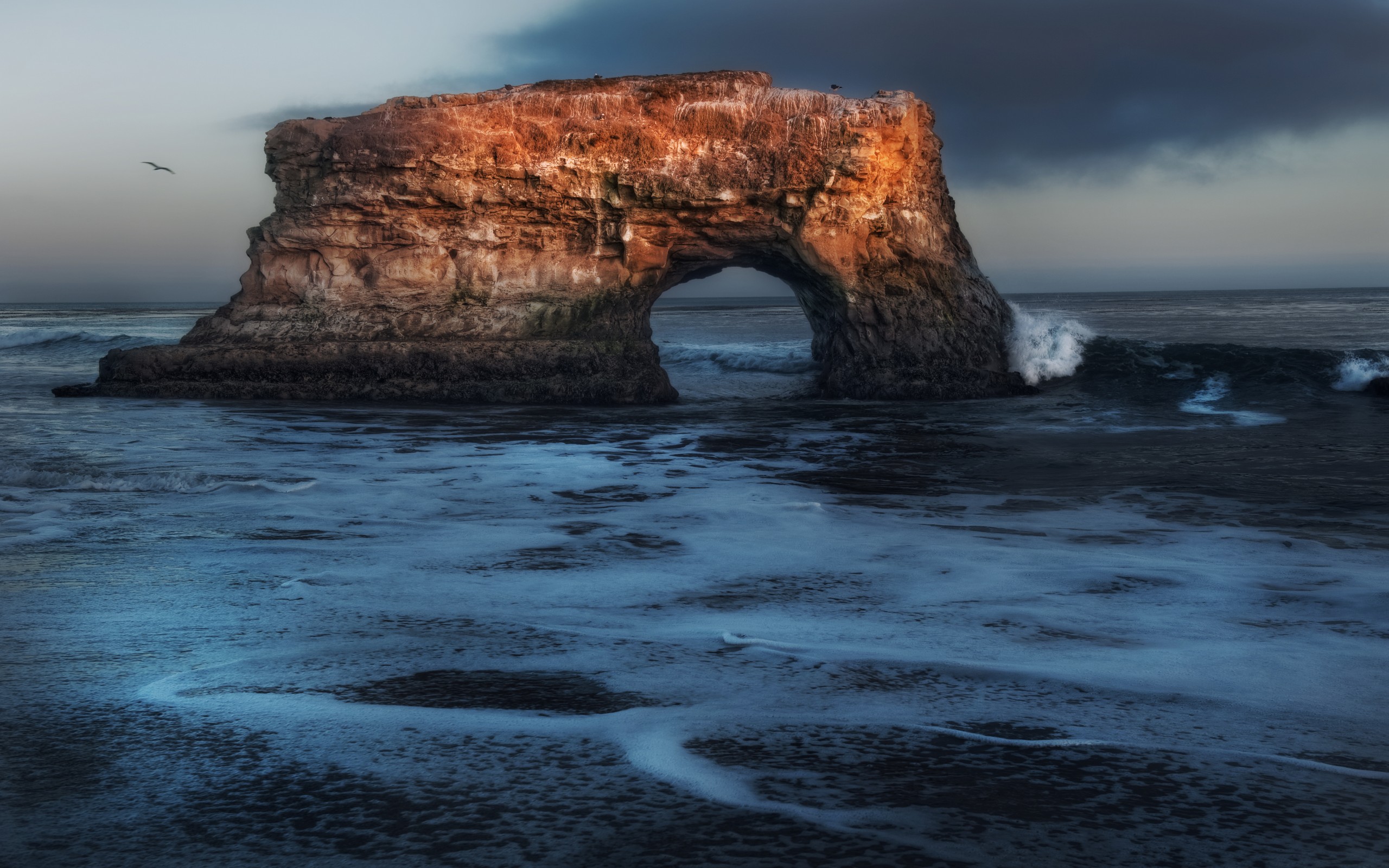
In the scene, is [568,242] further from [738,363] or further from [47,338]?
[47,338]

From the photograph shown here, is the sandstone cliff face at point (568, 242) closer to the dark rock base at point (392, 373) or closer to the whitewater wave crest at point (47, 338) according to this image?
the dark rock base at point (392, 373)

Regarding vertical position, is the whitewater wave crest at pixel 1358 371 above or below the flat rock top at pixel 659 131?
below

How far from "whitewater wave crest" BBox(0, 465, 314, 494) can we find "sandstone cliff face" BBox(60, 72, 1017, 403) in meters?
7.34

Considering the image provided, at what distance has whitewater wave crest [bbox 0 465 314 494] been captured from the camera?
21.7 feet

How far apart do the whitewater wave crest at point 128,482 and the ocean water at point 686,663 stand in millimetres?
37

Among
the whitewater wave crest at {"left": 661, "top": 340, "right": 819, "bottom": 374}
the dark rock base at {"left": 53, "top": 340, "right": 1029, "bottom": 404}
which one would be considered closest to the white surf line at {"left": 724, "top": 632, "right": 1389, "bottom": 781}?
the dark rock base at {"left": 53, "top": 340, "right": 1029, "bottom": 404}

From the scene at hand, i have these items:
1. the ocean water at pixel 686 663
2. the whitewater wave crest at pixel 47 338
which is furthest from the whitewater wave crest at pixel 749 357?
the whitewater wave crest at pixel 47 338

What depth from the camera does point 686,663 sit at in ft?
10.6

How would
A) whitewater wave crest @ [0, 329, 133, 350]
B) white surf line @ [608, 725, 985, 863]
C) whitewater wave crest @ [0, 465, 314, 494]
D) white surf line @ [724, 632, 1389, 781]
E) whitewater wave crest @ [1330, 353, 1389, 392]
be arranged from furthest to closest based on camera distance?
whitewater wave crest @ [0, 329, 133, 350] < whitewater wave crest @ [1330, 353, 1389, 392] < whitewater wave crest @ [0, 465, 314, 494] < white surf line @ [724, 632, 1389, 781] < white surf line @ [608, 725, 985, 863]

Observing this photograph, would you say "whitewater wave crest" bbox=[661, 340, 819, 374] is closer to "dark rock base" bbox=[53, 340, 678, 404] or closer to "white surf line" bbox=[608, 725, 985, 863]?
"dark rock base" bbox=[53, 340, 678, 404]

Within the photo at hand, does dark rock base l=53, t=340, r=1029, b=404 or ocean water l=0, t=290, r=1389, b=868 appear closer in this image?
ocean water l=0, t=290, r=1389, b=868

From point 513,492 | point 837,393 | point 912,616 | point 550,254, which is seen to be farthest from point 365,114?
point 912,616

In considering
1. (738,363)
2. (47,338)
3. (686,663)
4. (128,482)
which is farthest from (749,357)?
(47,338)

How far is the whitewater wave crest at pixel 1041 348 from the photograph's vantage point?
15953mm
